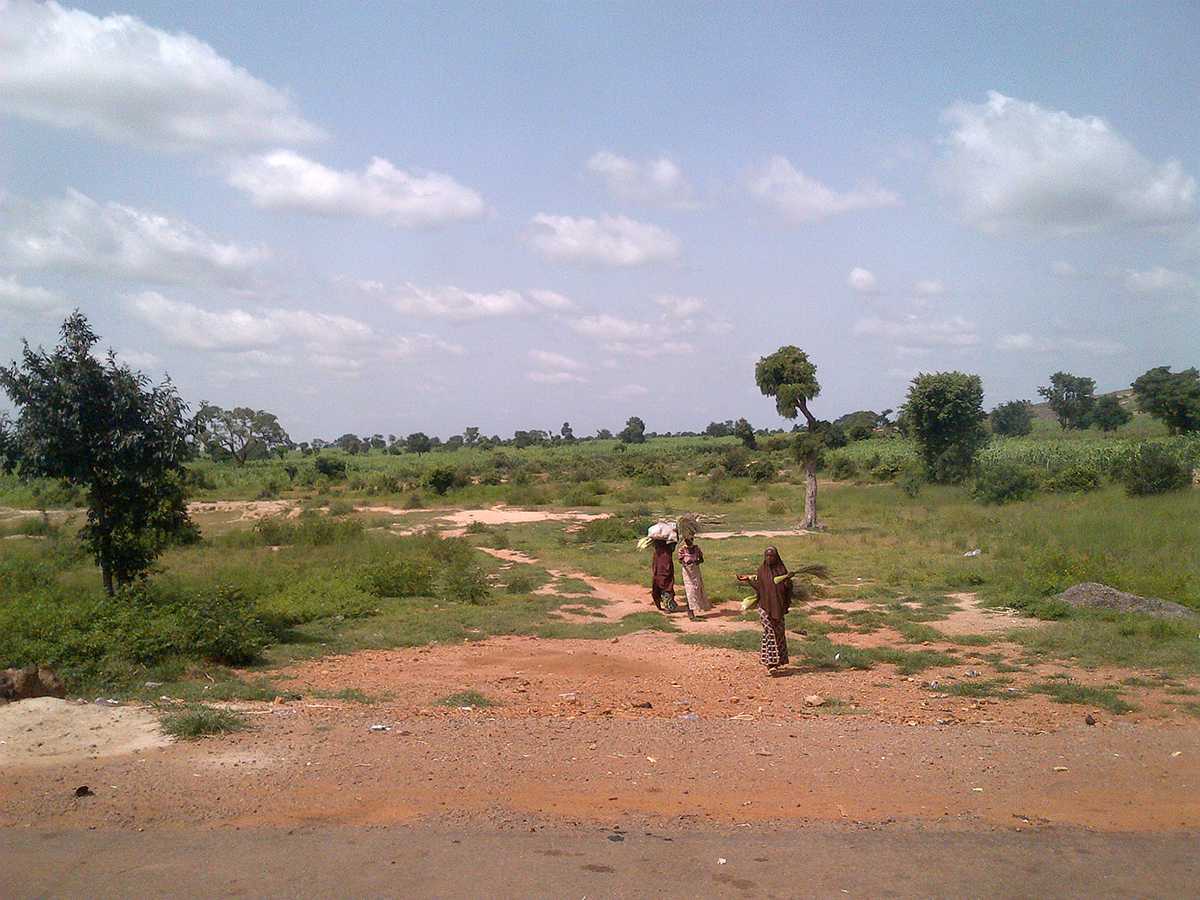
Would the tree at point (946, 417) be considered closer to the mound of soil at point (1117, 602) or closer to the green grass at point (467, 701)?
the mound of soil at point (1117, 602)

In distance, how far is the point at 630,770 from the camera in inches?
265

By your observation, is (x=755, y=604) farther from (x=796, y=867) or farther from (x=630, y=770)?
(x=796, y=867)

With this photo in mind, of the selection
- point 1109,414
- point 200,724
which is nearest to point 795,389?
point 200,724

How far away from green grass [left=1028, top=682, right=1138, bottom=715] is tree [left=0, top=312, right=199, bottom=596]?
10.6 meters

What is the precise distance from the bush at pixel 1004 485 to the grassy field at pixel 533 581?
49 cm

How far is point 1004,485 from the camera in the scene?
2977 cm

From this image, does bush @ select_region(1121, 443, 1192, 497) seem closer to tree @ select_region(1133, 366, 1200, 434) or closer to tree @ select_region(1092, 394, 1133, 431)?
tree @ select_region(1133, 366, 1200, 434)

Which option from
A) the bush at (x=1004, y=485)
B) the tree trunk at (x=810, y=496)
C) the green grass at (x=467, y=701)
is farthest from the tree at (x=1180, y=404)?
the green grass at (x=467, y=701)

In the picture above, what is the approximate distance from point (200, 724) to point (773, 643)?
227 inches

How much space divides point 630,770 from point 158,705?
433 cm

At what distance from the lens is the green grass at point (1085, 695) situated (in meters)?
8.39

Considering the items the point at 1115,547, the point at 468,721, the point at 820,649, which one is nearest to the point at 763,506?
the point at 1115,547

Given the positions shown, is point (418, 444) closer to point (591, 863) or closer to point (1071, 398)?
point (1071, 398)

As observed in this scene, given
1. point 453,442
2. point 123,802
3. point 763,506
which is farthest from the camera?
point 453,442
